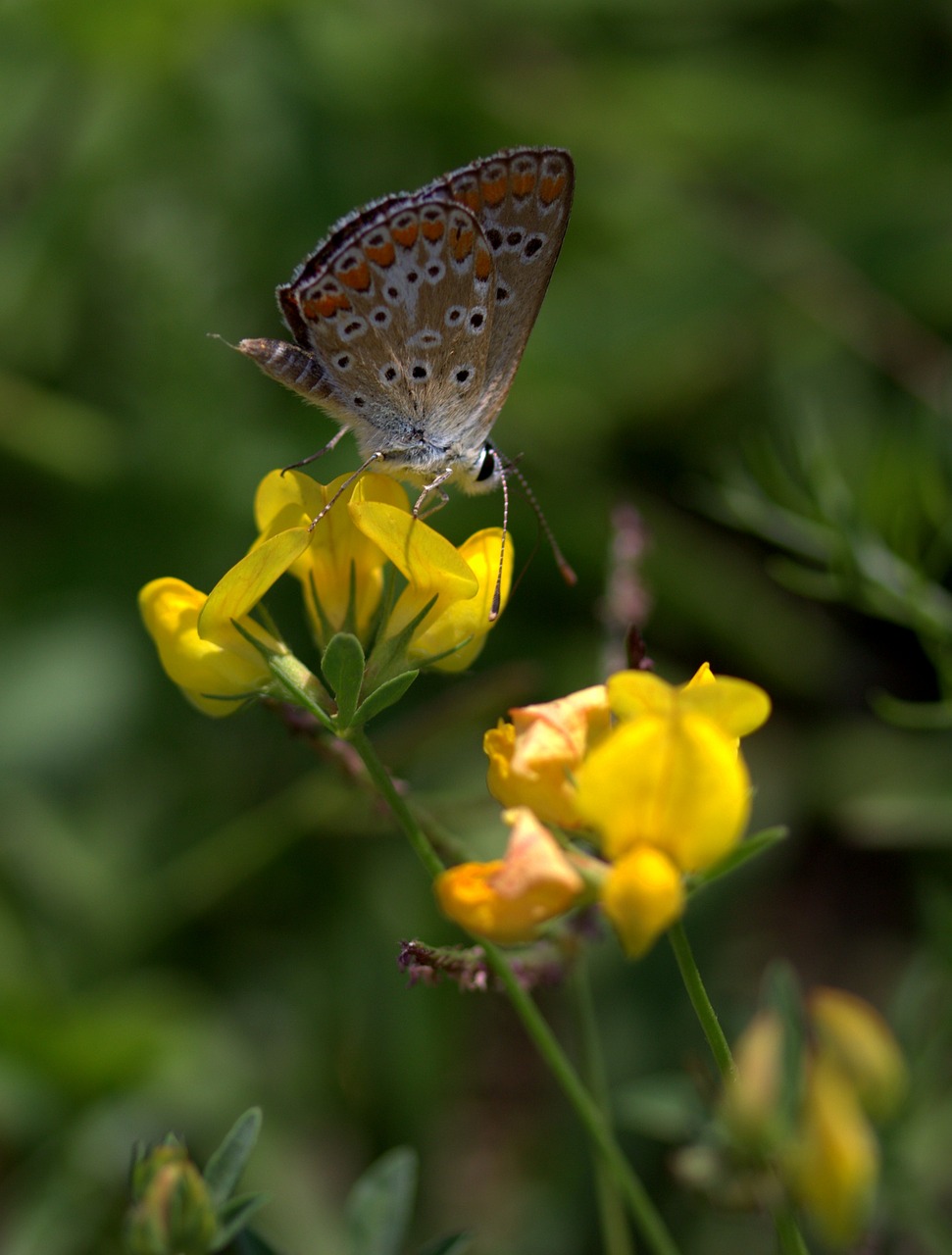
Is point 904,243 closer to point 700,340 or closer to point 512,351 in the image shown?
point 700,340

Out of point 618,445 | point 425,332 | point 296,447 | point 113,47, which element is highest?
point 113,47

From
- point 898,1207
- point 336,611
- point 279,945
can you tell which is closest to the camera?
point 336,611

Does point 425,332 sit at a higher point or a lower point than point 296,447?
higher

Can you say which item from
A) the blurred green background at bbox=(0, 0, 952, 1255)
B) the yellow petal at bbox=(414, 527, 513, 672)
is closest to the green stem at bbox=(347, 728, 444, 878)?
the yellow petal at bbox=(414, 527, 513, 672)

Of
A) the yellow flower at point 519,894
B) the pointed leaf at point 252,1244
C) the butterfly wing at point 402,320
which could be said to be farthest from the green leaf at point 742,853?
the butterfly wing at point 402,320

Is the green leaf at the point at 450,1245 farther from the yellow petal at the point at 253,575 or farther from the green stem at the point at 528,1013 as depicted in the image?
the yellow petal at the point at 253,575

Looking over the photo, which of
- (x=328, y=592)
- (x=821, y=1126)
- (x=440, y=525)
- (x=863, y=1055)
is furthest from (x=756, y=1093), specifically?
(x=440, y=525)

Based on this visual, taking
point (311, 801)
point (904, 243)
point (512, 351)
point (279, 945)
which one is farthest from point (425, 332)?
point (904, 243)

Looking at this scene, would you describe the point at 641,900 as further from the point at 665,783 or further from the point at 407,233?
the point at 407,233

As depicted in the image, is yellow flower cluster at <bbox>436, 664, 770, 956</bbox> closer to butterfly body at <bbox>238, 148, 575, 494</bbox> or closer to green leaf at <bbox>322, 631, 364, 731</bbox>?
green leaf at <bbox>322, 631, 364, 731</bbox>
